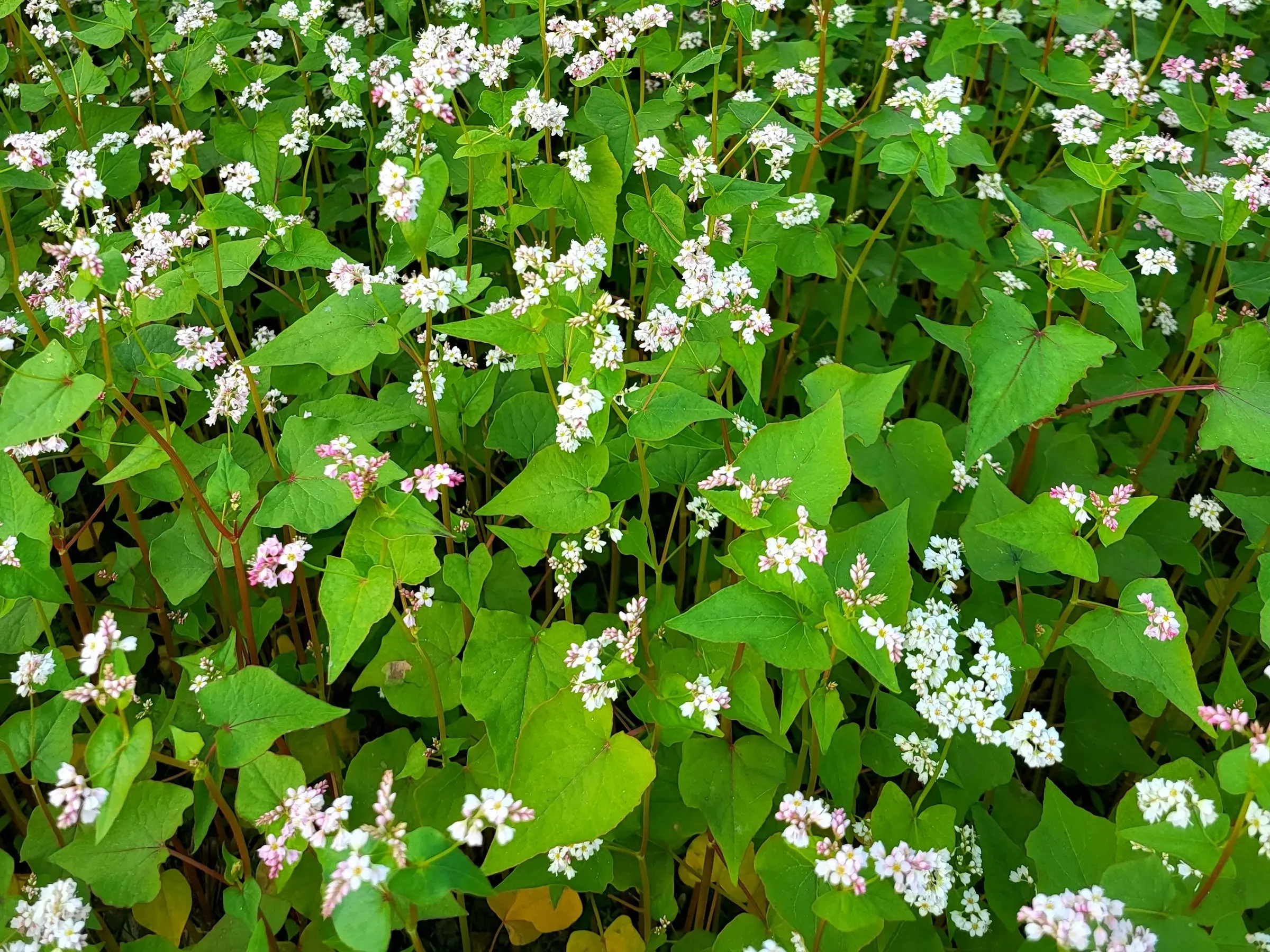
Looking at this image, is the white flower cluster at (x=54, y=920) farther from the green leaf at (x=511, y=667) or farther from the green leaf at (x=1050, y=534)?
the green leaf at (x=1050, y=534)

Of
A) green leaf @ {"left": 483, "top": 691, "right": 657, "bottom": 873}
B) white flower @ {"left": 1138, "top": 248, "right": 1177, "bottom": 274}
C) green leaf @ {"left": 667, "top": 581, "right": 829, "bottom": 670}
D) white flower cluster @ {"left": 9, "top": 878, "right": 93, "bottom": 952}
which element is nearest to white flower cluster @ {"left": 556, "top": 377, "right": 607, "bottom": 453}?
green leaf @ {"left": 667, "top": 581, "right": 829, "bottom": 670}

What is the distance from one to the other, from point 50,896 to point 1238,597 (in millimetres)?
3601

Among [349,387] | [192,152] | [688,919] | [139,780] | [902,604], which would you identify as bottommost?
[688,919]

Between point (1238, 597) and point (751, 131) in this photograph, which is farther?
point (1238, 597)

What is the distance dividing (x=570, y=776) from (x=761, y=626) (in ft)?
1.77

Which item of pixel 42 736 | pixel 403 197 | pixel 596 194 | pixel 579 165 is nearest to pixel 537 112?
pixel 579 165

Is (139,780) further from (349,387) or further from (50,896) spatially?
(349,387)

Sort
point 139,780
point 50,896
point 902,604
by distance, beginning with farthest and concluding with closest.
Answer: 1. point 139,780
2. point 902,604
3. point 50,896

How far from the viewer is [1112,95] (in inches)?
137

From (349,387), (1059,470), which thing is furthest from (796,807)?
(349,387)

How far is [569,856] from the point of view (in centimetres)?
221

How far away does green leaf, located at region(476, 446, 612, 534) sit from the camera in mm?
2062

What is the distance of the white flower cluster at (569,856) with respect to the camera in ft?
7.08

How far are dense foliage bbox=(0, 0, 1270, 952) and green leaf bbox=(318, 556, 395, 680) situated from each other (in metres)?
0.01
